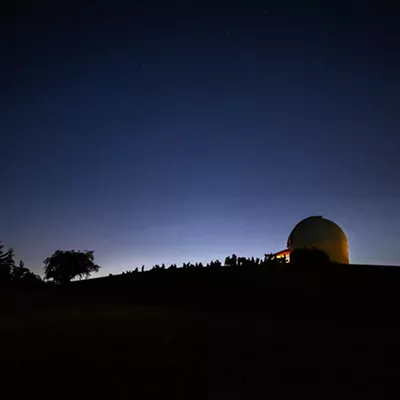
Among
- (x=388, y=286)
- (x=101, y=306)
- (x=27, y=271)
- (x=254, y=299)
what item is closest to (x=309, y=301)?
(x=254, y=299)

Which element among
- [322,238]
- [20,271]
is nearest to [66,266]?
[20,271]

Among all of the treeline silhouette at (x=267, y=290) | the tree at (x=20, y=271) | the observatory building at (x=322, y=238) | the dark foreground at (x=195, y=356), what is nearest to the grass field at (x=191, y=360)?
the dark foreground at (x=195, y=356)

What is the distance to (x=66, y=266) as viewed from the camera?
143 ft

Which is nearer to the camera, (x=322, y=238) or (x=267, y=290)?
(x=267, y=290)

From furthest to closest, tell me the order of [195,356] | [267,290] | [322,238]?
1. [322,238]
2. [267,290]
3. [195,356]

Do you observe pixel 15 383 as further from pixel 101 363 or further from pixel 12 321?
pixel 12 321

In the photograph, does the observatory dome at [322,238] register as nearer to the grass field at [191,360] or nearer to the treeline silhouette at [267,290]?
the treeline silhouette at [267,290]

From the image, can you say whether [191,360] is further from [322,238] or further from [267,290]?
[322,238]

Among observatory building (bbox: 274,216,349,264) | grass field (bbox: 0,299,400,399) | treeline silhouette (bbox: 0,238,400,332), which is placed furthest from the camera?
observatory building (bbox: 274,216,349,264)

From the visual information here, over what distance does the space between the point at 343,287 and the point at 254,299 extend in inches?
233

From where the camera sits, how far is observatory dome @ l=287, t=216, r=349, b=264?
3759 cm

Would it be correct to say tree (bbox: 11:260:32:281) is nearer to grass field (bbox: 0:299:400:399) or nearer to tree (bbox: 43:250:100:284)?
→ tree (bbox: 43:250:100:284)

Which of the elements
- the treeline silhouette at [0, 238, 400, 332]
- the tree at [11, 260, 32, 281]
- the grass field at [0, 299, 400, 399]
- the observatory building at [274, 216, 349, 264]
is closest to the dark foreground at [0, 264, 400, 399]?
the grass field at [0, 299, 400, 399]

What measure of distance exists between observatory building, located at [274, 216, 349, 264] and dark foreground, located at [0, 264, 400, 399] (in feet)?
76.4
